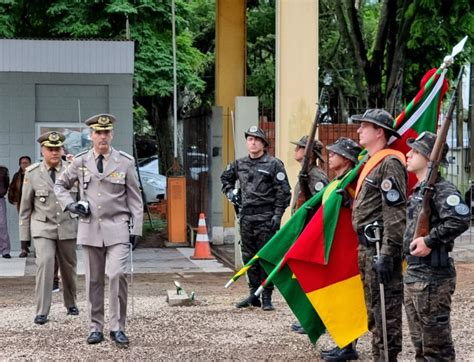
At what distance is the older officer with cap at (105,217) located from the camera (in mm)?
8484

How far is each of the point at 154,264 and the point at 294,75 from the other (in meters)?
4.20

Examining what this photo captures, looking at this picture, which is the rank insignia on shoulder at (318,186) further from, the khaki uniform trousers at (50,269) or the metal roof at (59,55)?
the metal roof at (59,55)

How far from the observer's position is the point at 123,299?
852cm

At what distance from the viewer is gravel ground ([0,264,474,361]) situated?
8141mm

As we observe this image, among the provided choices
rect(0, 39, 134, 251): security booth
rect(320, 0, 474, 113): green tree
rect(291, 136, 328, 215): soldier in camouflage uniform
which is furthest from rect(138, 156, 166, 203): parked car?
rect(291, 136, 328, 215): soldier in camouflage uniform

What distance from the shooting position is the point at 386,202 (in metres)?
6.81

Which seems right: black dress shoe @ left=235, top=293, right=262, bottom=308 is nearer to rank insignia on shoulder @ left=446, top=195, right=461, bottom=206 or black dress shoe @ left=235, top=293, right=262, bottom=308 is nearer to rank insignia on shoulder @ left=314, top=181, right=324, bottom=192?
rank insignia on shoulder @ left=314, top=181, right=324, bottom=192

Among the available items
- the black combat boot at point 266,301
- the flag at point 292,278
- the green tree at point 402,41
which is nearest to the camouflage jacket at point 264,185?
the black combat boot at point 266,301

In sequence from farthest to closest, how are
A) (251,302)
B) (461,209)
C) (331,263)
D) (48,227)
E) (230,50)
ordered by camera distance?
(230,50), (251,302), (48,227), (331,263), (461,209)

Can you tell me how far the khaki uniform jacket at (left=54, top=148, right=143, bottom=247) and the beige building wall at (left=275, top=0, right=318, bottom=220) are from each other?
5203 mm

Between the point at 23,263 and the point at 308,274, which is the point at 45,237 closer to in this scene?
the point at 308,274

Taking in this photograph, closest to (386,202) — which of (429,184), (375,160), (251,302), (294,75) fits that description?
(375,160)

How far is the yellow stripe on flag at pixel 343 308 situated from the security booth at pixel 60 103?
9.12m

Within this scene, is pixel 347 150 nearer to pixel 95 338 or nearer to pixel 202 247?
pixel 95 338
